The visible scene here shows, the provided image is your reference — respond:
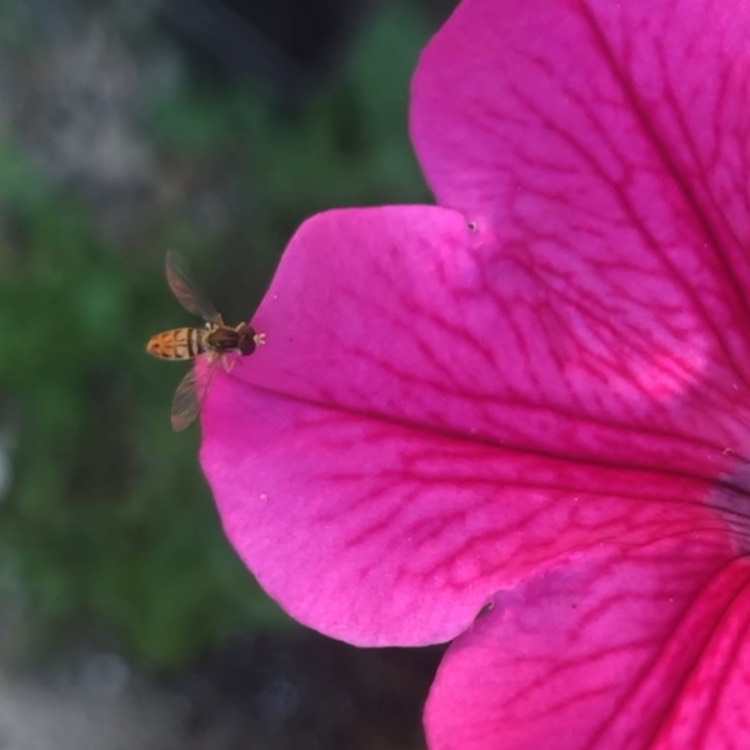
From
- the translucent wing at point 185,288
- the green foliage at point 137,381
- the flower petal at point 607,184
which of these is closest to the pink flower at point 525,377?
the flower petal at point 607,184

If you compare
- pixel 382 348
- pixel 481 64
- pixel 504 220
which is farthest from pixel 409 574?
pixel 481 64

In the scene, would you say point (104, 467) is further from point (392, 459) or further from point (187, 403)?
point (392, 459)

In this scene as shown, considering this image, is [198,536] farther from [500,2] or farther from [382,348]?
[500,2]

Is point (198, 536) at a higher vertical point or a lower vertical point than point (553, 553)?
lower

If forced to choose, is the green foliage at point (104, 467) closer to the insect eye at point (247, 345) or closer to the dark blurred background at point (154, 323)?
the dark blurred background at point (154, 323)

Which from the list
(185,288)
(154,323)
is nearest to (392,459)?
(185,288)

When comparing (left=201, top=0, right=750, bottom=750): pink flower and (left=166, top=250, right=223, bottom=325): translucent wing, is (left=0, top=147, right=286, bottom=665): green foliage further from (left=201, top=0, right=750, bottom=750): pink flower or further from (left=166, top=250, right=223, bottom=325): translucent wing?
(left=201, top=0, right=750, bottom=750): pink flower

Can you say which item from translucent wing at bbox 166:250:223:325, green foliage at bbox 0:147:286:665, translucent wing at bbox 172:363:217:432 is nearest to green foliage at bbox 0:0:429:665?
green foliage at bbox 0:147:286:665
